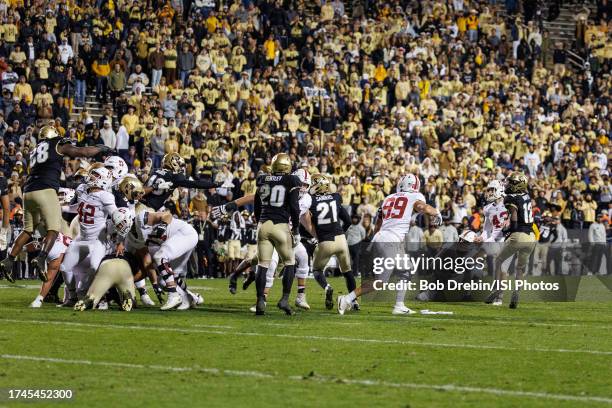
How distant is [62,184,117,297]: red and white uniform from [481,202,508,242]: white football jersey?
6.58 meters

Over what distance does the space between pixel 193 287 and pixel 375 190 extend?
835 centimetres

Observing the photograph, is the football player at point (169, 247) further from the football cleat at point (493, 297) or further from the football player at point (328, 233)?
the football cleat at point (493, 297)

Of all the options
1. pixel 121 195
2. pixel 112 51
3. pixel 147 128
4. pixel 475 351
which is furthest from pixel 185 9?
pixel 475 351

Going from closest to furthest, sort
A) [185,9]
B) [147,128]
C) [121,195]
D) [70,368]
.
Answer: [70,368], [121,195], [147,128], [185,9]

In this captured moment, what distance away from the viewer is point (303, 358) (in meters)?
10.9

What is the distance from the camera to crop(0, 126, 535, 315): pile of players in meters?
14.9

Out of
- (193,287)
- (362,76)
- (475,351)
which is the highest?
(362,76)

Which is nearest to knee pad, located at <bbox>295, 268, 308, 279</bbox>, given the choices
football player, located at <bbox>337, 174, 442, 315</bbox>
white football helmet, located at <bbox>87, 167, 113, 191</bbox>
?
football player, located at <bbox>337, 174, 442, 315</bbox>

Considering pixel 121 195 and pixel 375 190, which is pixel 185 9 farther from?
pixel 121 195

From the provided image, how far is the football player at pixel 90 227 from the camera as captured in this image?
15.6 meters

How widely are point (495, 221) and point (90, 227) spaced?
682 cm

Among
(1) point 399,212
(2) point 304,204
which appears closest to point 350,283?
(1) point 399,212

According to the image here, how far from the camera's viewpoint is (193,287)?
21.2 m

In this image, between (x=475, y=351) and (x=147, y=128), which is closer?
(x=475, y=351)
